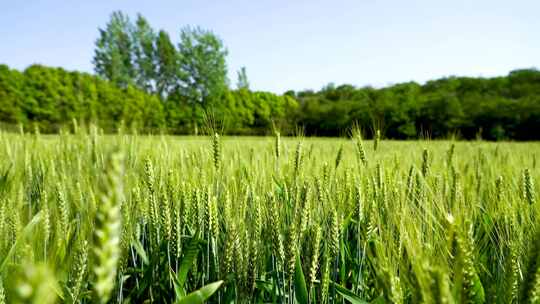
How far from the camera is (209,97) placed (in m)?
32.2

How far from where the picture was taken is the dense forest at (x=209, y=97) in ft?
79.9

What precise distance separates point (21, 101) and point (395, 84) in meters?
39.5

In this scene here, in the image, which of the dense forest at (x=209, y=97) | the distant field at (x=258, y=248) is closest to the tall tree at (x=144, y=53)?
the dense forest at (x=209, y=97)

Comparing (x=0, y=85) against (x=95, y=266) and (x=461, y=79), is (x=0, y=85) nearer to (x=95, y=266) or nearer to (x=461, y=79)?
(x=95, y=266)

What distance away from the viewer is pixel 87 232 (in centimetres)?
86

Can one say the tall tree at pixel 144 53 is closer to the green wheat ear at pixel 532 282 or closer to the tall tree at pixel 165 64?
the tall tree at pixel 165 64

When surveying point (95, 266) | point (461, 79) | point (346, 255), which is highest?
point (461, 79)

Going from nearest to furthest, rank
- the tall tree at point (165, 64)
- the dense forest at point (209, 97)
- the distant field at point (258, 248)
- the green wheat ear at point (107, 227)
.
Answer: the green wheat ear at point (107, 227), the distant field at point (258, 248), the dense forest at point (209, 97), the tall tree at point (165, 64)

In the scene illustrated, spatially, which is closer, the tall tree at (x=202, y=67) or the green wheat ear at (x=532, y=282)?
the green wheat ear at (x=532, y=282)

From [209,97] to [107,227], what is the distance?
32762 millimetres

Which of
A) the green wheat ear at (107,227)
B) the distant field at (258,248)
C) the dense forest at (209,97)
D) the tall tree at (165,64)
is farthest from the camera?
the tall tree at (165,64)

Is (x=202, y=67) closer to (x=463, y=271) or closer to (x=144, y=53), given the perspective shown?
(x=144, y=53)

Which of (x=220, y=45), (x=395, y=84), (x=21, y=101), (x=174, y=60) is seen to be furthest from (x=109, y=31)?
(x=395, y=84)

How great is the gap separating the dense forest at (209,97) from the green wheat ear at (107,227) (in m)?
21.7
